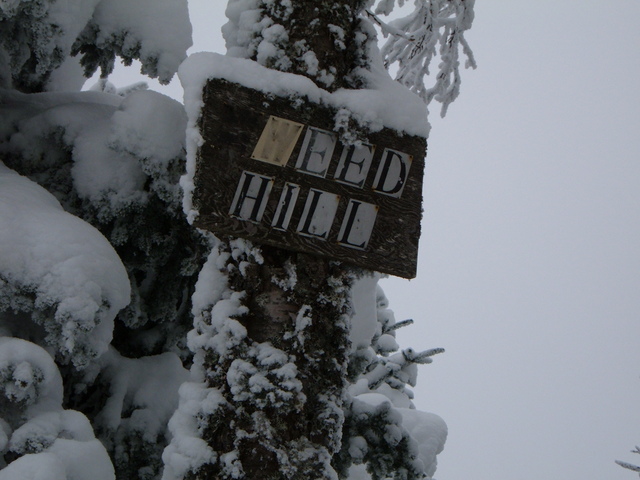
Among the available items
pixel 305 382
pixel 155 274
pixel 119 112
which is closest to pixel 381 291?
pixel 155 274

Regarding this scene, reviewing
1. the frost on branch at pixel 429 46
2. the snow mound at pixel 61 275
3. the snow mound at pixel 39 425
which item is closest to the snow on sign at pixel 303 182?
the snow mound at pixel 61 275

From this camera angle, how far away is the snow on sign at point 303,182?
1.93 m

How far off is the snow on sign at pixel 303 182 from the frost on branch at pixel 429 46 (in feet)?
10.3

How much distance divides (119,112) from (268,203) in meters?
1.26

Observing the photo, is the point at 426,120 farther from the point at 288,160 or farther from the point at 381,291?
the point at 381,291

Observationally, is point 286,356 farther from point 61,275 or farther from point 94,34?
point 94,34

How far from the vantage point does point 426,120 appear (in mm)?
2166

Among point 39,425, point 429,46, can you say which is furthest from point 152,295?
point 429,46

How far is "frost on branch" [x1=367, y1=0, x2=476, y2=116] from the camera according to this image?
4859 mm

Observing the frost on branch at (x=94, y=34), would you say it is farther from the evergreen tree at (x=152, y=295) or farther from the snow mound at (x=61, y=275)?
the snow mound at (x=61, y=275)

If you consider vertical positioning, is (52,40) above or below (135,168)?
above

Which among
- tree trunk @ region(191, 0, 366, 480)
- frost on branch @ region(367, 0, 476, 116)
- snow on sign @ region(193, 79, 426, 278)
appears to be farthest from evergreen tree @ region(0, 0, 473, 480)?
frost on branch @ region(367, 0, 476, 116)

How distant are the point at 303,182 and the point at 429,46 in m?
3.99

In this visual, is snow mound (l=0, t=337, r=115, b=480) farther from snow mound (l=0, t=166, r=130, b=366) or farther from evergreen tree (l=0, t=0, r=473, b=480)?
snow mound (l=0, t=166, r=130, b=366)
